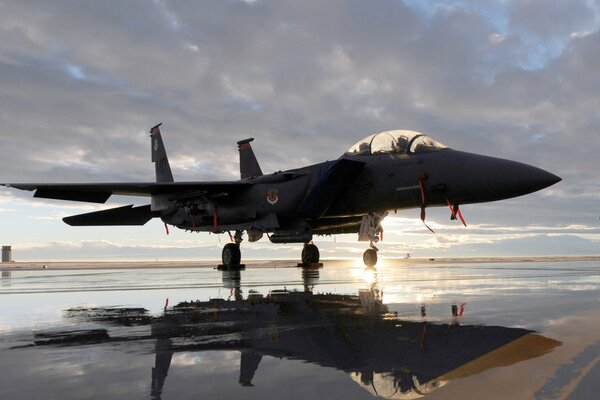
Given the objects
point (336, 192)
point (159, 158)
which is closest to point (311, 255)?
point (336, 192)

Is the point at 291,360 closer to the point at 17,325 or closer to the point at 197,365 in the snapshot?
the point at 197,365

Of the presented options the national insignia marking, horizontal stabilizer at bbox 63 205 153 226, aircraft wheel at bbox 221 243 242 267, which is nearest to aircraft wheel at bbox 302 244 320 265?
aircraft wheel at bbox 221 243 242 267

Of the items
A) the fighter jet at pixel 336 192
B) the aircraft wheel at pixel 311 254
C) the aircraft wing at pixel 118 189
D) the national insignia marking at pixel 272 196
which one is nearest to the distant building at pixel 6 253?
the fighter jet at pixel 336 192

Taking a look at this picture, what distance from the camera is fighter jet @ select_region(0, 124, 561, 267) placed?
12.4 meters

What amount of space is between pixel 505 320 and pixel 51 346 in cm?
426

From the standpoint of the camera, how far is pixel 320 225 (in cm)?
1867

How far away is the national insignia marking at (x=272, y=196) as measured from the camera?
1627 centimetres

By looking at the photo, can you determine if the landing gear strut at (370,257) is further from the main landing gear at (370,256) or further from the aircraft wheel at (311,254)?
the aircraft wheel at (311,254)

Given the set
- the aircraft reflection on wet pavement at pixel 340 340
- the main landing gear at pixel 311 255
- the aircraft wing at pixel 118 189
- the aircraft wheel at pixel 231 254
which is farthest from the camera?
the main landing gear at pixel 311 255

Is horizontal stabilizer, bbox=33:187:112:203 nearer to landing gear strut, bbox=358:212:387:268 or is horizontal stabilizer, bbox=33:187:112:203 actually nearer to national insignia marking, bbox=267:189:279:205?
national insignia marking, bbox=267:189:279:205

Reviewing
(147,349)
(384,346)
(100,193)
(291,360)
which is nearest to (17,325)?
(147,349)

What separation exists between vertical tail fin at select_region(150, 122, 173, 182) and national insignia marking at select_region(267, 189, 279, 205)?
10.1 m

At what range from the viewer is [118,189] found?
17453mm

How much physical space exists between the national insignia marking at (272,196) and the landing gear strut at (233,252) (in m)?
1.97
